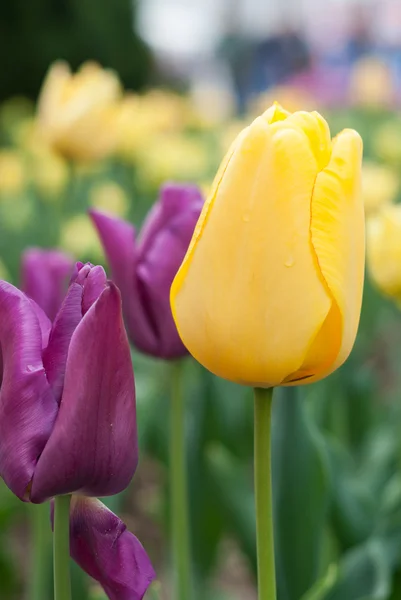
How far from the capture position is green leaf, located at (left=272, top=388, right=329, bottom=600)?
88 cm

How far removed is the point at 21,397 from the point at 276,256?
5.6 inches

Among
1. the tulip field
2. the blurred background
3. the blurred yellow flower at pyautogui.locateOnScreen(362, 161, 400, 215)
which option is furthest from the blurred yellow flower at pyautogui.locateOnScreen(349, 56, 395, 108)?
the tulip field

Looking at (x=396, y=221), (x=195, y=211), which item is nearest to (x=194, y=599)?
(x=396, y=221)

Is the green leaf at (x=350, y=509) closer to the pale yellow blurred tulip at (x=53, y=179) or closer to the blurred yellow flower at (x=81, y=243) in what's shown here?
the blurred yellow flower at (x=81, y=243)

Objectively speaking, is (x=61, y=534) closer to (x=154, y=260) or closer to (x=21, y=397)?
(x=21, y=397)

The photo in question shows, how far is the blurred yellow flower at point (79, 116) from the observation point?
1794 millimetres

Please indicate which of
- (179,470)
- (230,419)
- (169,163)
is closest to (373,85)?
(169,163)

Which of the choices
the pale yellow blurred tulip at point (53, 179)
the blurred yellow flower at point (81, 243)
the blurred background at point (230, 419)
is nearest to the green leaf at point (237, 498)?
the blurred background at point (230, 419)

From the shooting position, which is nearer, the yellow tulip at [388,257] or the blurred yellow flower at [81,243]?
the yellow tulip at [388,257]

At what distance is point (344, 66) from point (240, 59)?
2.07 metres

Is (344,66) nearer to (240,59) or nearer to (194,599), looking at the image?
(240,59)

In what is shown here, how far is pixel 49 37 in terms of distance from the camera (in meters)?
6.23

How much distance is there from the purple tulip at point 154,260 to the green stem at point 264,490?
220 millimetres

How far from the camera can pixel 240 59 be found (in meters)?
Result: 10.6
